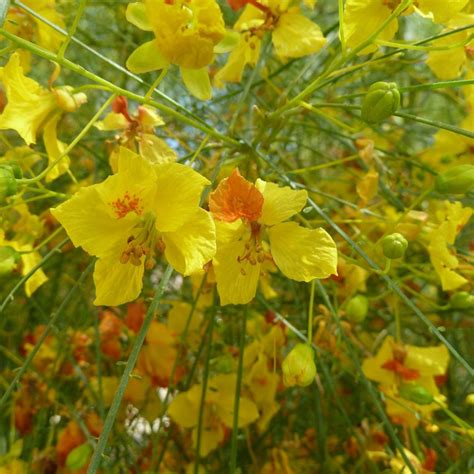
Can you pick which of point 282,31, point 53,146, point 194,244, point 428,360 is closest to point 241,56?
point 282,31

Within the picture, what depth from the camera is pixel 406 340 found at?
1496mm

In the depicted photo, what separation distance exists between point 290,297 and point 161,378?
0.35 metres

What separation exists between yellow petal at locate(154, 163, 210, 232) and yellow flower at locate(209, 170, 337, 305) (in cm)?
3

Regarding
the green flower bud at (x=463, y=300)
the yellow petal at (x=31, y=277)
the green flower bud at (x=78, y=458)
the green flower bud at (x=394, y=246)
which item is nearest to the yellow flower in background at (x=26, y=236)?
the yellow petal at (x=31, y=277)

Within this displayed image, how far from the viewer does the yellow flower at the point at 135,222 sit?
68 centimetres

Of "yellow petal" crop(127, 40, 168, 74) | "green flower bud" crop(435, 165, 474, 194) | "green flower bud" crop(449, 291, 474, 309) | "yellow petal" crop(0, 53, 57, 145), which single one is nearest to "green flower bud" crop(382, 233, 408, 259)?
"green flower bud" crop(435, 165, 474, 194)

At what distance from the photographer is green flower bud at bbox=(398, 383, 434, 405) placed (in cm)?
92

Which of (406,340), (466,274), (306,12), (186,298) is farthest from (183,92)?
(466,274)

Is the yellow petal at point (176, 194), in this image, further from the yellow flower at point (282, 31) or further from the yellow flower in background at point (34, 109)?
the yellow flower at point (282, 31)

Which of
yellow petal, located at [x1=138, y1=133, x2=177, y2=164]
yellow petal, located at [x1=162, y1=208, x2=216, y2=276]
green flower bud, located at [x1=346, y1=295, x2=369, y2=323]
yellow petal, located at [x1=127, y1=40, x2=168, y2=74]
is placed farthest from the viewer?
green flower bud, located at [x1=346, y1=295, x2=369, y2=323]

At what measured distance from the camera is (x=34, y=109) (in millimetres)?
843

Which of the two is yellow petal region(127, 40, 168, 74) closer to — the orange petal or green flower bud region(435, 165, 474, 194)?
the orange petal

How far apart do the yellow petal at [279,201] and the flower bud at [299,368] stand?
158mm

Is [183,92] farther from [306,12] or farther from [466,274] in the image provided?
[466,274]
